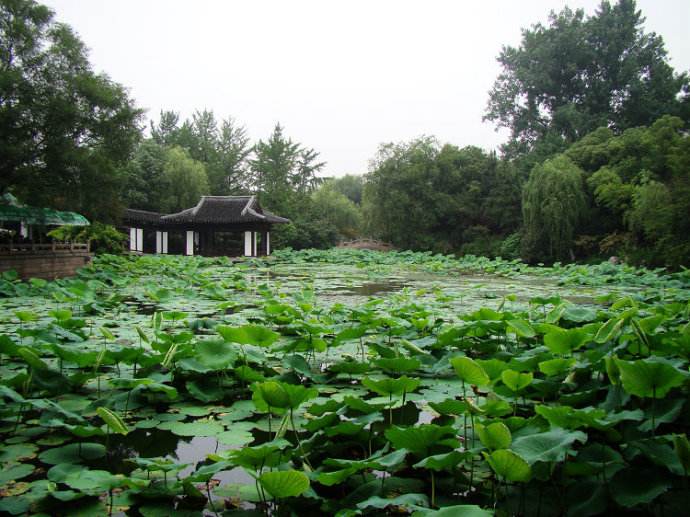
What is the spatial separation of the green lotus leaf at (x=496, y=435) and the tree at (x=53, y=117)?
34.6ft

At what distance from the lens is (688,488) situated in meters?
1.27

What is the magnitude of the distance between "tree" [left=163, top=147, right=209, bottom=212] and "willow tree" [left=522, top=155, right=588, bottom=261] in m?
16.8

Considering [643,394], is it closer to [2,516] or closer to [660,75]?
[2,516]

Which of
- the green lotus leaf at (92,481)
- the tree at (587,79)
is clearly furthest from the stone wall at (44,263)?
the tree at (587,79)

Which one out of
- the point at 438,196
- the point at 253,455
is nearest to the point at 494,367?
the point at 253,455

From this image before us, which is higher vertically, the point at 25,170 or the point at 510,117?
the point at 510,117

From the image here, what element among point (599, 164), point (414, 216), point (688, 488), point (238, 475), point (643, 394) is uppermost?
point (599, 164)

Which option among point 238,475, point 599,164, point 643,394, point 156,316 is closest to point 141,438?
point 238,475

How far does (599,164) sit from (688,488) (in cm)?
2109

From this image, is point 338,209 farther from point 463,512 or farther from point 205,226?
point 463,512

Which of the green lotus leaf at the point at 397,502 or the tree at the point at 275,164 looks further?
the tree at the point at 275,164

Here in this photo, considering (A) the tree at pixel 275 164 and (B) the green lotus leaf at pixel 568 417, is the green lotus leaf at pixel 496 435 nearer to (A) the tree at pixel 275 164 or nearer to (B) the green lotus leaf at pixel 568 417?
(B) the green lotus leaf at pixel 568 417

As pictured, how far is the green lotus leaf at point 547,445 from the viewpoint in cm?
123

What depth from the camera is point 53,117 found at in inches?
397
